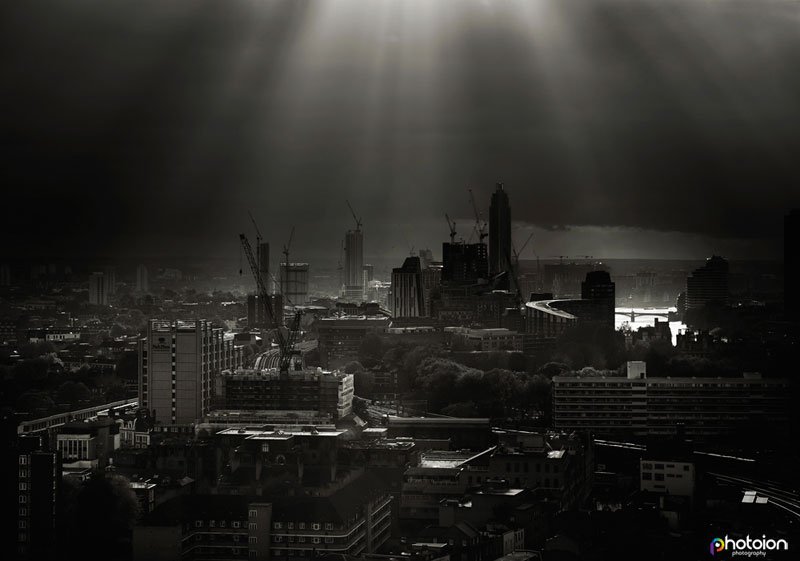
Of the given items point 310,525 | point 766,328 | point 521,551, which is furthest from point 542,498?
point 766,328

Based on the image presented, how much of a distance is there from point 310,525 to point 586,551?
1.85 m

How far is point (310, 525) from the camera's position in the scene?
8.14m

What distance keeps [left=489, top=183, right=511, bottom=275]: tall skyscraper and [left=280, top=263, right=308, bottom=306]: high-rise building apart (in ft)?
17.2

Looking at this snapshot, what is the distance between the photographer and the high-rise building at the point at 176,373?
15.0 metres

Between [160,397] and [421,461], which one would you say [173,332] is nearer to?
[160,397]

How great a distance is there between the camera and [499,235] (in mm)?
34062

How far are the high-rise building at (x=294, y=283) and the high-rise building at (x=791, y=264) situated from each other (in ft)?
40.0

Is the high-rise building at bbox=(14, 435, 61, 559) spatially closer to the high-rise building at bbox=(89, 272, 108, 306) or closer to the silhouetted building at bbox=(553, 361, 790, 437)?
the silhouetted building at bbox=(553, 361, 790, 437)

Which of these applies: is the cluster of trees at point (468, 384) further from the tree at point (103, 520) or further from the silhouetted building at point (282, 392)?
the tree at point (103, 520)

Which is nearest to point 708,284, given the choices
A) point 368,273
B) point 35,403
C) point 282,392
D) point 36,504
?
point 368,273

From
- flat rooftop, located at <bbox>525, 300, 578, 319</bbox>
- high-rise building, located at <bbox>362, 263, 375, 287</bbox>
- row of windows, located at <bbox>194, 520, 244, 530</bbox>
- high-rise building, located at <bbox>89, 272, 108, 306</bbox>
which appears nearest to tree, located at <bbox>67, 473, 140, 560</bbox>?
row of windows, located at <bbox>194, 520, 244, 530</bbox>

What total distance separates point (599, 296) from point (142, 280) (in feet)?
32.9

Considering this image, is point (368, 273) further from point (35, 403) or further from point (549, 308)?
point (35, 403)

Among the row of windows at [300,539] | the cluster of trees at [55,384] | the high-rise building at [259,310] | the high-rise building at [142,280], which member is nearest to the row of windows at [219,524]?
the row of windows at [300,539]
